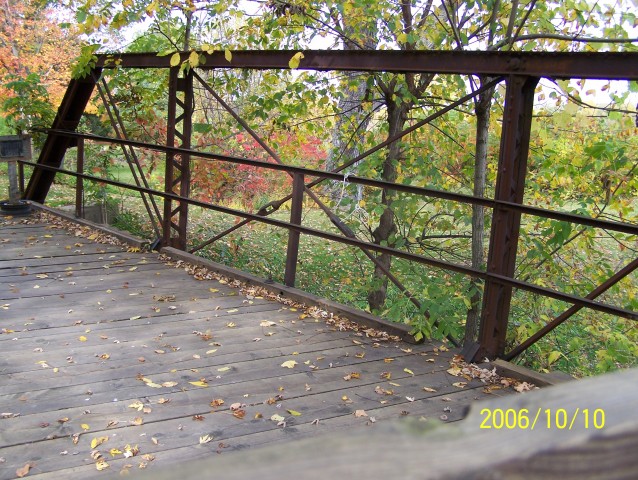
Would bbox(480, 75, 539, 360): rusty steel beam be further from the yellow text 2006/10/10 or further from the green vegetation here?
the yellow text 2006/10/10

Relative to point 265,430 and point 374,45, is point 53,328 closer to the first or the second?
point 265,430

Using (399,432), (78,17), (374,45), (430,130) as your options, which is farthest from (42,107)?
(399,432)

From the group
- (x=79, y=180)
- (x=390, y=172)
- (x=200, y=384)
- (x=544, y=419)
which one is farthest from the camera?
(x=79, y=180)

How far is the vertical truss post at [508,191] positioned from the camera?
14.6 ft

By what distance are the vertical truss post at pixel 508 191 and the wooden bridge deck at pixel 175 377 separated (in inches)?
20.9

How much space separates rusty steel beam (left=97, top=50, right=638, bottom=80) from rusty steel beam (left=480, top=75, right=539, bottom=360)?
5.9 inches

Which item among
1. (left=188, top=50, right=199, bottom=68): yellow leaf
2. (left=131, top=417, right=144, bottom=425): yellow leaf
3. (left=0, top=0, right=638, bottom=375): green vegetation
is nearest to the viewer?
(left=131, top=417, right=144, bottom=425): yellow leaf

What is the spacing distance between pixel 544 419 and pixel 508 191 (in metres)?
3.87

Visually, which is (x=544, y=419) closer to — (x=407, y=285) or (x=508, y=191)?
(x=508, y=191)

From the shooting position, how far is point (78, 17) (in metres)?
7.08

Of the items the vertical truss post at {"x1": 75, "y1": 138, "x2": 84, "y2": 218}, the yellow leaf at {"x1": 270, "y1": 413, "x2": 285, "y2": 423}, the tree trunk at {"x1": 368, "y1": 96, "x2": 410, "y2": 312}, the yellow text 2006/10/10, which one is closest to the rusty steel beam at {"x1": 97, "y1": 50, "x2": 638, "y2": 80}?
the tree trunk at {"x1": 368, "y1": 96, "x2": 410, "y2": 312}

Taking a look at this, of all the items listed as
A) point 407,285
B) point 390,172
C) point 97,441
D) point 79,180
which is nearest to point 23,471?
point 97,441

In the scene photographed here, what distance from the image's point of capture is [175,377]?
4.36 metres

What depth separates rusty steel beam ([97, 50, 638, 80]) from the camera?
154 inches
